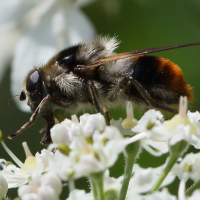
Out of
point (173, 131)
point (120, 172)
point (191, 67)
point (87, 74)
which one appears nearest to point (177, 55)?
point (191, 67)

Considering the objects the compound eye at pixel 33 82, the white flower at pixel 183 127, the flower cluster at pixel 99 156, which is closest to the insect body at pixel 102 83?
the compound eye at pixel 33 82

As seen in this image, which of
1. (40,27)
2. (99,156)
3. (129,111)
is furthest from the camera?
(40,27)

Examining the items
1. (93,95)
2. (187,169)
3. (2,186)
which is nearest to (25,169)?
(2,186)

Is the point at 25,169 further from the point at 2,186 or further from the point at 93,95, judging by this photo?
the point at 93,95

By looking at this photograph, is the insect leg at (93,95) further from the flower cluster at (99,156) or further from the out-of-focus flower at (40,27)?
the out-of-focus flower at (40,27)

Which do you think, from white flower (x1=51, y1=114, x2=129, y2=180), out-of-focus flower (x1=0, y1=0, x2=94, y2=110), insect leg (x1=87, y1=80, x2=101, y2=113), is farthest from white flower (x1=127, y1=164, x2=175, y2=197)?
out-of-focus flower (x1=0, y1=0, x2=94, y2=110)
